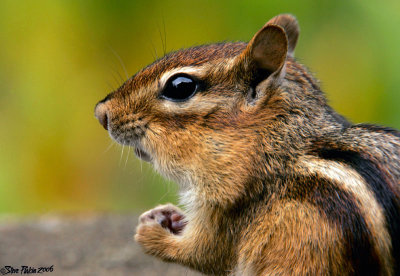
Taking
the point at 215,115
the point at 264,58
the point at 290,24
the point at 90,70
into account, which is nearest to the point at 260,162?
the point at 215,115

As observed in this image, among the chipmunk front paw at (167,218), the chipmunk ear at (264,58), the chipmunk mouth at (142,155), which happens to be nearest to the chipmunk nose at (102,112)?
the chipmunk mouth at (142,155)

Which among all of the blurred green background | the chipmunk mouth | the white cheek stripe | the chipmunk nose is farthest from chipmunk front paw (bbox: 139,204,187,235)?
the blurred green background

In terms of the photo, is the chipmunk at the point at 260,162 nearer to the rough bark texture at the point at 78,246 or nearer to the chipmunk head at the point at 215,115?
the chipmunk head at the point at 215,115

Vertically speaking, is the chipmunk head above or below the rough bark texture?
below

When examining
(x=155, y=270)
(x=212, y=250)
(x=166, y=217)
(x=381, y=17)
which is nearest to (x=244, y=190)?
(x=212, y=250)

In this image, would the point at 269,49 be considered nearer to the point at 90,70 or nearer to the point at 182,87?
the point at 182,87

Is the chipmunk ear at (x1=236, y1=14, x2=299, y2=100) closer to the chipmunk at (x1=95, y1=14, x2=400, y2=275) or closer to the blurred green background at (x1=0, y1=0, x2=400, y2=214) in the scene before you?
the chipmunk at (x1=95, y1=14, x2=400, y2=275)
